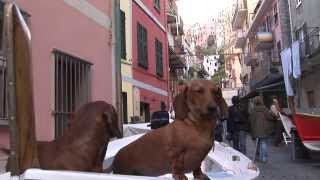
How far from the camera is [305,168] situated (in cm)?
1300

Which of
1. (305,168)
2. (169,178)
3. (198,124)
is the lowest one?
(305,168)

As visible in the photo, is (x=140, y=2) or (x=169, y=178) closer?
(x=169, y=178)

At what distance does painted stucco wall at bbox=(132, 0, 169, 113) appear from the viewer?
20219 millimetres

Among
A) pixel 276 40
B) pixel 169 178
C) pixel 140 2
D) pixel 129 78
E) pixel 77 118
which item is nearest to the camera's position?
pixel 169 178

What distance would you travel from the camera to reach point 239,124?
1384 centimetres

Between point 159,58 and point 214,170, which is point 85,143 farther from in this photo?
point 159,58

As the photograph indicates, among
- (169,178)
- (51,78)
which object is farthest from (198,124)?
(51,78)

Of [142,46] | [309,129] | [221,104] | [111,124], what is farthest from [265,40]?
[111,124]

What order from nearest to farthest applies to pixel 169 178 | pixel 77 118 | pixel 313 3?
pixel 169 178 < pixel 77 118 < pixel 313 3

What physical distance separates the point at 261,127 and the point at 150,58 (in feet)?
33.6

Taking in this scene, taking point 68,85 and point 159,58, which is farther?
point 159,58

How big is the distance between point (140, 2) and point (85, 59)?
9697 millimetres

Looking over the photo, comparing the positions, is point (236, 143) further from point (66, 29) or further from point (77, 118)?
point (77, 118)

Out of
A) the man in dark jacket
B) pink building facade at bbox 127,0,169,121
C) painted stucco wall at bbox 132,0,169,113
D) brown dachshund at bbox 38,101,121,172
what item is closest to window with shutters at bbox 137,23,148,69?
pink building facade at bbox 127,0,169,121
